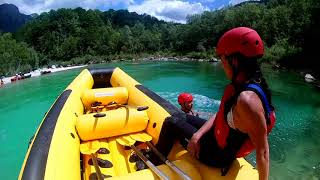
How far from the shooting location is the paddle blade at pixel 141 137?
125 inches

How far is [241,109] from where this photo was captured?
132 centimetres

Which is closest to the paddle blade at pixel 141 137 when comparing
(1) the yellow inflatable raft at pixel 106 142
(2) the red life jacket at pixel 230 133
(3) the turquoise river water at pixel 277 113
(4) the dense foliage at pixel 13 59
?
(1) the yellow inflatable raft at pixel 106 142

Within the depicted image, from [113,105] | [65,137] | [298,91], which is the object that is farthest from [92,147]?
[298,91]

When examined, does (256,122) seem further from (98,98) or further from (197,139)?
(98,98)

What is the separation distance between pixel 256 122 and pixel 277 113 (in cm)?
692

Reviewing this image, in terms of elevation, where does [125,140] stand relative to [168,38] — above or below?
below

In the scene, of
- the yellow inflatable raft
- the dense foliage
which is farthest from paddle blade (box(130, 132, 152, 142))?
the dense foliage

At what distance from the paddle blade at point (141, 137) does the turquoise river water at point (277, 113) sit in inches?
81.0

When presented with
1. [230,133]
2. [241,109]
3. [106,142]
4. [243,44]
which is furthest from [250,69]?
[106,142]

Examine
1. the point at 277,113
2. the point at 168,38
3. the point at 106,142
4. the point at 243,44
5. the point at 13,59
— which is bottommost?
the point at 277,113

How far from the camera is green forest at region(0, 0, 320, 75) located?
1861 centimetres

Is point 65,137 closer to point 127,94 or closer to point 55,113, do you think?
point 55,113

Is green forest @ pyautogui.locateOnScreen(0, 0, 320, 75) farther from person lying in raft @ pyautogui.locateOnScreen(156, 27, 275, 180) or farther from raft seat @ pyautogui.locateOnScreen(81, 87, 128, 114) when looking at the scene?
person lying in raft @ pyautogui.locateOnScreen(156, 27, 275, 180)

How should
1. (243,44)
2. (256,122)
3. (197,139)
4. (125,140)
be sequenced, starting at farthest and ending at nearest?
(125,140), (197,139), (243,44), (256,122)
